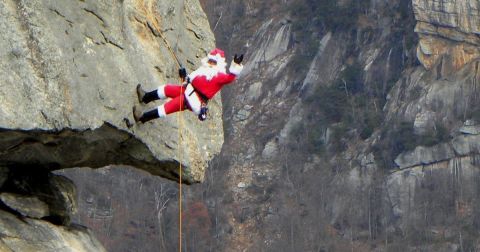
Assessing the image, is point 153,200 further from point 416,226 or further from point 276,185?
point 416,226

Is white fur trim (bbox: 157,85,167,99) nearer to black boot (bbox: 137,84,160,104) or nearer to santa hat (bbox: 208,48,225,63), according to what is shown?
black boot (bbox: 137,84,160,104)

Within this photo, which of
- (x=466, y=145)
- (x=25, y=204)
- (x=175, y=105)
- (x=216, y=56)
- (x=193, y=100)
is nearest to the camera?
(x=25, y=204)

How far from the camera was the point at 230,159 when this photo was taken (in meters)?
75.5

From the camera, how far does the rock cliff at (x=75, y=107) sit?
48.5 feet

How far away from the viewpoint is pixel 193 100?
16.6 meters

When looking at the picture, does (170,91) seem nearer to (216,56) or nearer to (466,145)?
(216,56)

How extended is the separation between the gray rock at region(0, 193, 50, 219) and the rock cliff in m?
0.01

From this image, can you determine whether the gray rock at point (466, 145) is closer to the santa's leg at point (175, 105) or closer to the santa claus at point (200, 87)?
the santa claus at point (200, 87)

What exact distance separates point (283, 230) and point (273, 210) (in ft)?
11.2

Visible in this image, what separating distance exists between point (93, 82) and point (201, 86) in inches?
63.8

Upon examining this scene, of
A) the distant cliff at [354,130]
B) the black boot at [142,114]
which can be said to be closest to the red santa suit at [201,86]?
the black boot at [142,114]

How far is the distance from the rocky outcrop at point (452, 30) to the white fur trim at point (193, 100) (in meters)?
52.0

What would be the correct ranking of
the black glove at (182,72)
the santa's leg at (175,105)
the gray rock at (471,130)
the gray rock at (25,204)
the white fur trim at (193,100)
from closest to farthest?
the gray rock at (25,204) < the santa's leg at (175,105) < the white fur trim at (193,100) < the black glove at (182,72) < the gray rock at (471,130)

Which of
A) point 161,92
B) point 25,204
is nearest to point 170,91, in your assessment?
point 161,92
